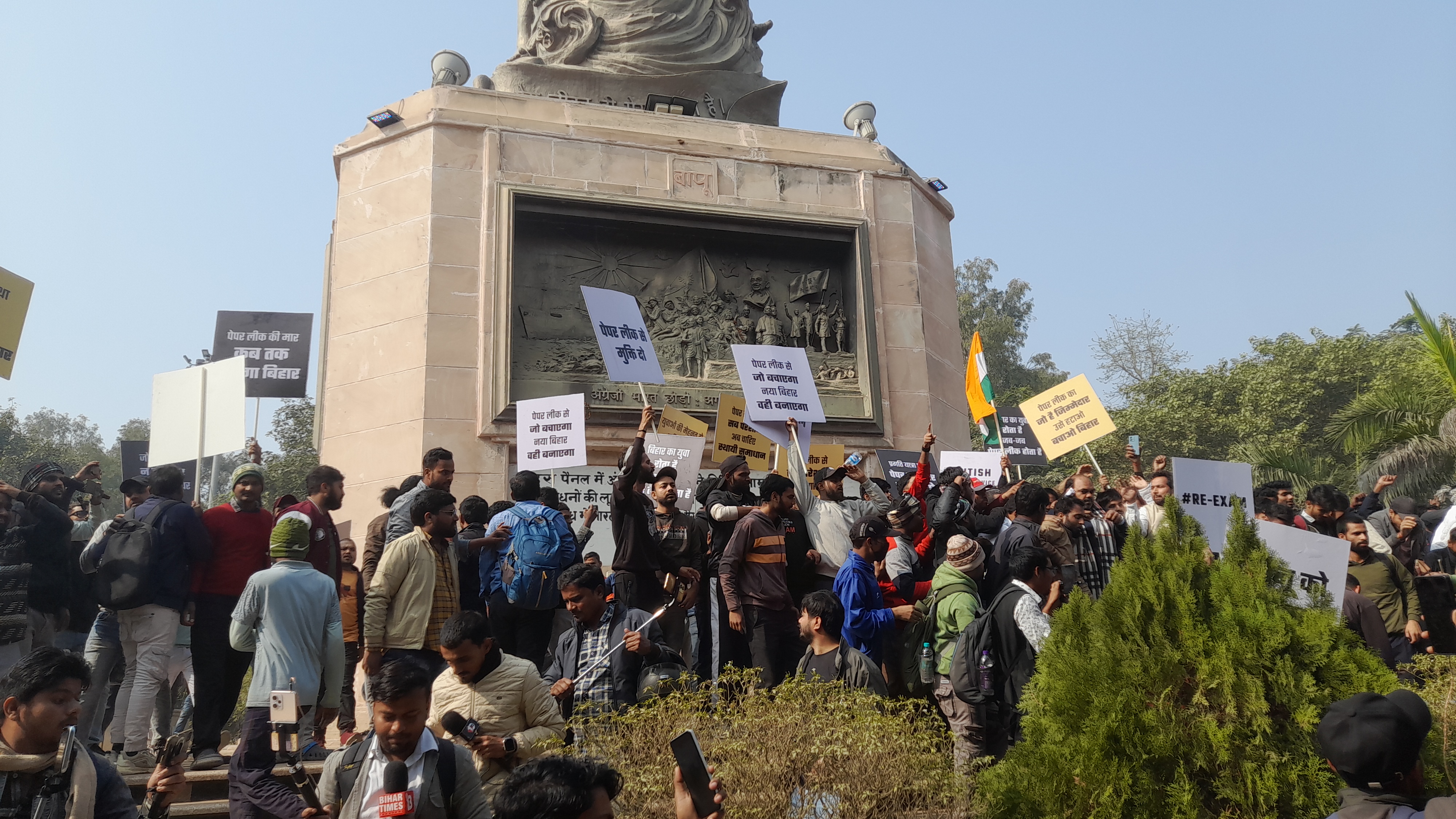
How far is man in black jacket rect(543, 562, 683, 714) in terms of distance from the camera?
5621mm

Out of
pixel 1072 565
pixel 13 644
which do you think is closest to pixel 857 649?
pixel 1072 565

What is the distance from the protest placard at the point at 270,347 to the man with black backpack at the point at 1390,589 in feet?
31.7

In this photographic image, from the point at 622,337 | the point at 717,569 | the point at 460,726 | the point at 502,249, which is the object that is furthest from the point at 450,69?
the point at 460,726

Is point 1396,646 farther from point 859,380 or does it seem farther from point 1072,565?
point 859,380

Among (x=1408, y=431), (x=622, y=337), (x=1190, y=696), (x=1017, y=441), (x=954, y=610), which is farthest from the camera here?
(x=1408, y=431)

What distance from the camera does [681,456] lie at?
978cm

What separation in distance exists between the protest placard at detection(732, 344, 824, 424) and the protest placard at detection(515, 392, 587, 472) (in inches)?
58.2

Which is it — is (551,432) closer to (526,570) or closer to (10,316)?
(526,570)

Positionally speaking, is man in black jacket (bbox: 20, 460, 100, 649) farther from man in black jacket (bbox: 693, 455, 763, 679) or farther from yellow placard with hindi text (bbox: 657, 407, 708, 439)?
yellow placard with hindi text (bbox: 657, 407, 708, 439)

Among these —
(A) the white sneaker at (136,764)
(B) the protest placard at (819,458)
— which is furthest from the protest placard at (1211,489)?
(A) the white sneaker at (136,764)

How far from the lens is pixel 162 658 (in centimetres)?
697

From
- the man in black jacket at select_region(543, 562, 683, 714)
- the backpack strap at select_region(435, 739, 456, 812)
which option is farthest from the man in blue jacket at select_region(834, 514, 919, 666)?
the backpack strap at select_region(435, 739, 456, 812)

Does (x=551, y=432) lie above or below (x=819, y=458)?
above

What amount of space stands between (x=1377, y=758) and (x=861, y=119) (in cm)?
1296
